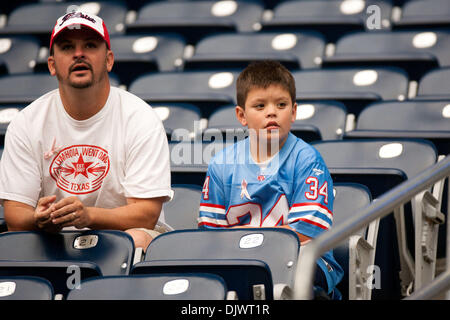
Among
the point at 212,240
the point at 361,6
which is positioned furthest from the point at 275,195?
the point at 361,6

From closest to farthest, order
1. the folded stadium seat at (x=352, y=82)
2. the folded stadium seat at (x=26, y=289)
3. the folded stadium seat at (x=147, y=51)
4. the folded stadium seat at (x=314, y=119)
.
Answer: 1. the folded stadium seat at (x=26, y=289)
2. the folded stadium seat at (x=314, y=119)
3. the folded stadium seat at (x=352, y=82)
4. the folded stadium seat at (x=147, y=51)

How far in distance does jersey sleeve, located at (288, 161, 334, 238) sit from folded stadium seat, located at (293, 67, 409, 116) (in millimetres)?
1089

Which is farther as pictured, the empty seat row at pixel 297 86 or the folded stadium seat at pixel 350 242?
the empty seat row at pixel 297 86

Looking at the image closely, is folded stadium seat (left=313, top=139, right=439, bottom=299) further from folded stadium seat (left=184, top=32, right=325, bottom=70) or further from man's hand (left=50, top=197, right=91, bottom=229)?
folded stadium seat (left=184, top=32, right=325, bottom=70)

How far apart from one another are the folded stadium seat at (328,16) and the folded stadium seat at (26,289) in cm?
236

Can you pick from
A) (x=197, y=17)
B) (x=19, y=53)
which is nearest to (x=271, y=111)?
(x=197, y=17)

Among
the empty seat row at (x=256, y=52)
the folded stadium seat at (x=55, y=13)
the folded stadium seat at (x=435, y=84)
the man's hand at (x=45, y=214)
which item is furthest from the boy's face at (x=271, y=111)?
A: the folded stadium seat at (x=55, y=13)

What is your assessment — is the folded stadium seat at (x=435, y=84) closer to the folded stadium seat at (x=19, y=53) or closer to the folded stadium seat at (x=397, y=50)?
the folded stadium seat at (x=397, y=50)

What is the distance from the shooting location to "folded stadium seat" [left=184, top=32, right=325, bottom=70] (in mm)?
3637

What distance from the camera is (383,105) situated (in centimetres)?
299

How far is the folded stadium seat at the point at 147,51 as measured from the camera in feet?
12.3

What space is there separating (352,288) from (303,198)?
0.27 meters

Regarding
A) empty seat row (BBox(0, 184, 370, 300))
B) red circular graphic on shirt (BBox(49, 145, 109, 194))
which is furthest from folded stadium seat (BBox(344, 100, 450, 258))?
red circular graphic on shirt (BBox(49, 145, 109, 194))

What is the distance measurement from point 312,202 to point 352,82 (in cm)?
136
